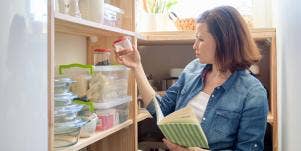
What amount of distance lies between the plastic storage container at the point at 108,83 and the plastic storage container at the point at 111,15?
0.17 metres

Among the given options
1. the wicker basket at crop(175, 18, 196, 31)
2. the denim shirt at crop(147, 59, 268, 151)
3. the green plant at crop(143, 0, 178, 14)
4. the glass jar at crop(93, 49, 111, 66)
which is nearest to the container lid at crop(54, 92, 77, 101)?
the glass jar at crop(93, 49, 111, 66)

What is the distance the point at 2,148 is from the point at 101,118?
2.08 ft

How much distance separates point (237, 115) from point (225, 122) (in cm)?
5

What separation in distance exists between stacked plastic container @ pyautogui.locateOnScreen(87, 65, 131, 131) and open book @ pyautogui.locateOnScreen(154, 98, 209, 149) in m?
0.25

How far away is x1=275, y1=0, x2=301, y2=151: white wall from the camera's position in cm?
108

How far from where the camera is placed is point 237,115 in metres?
1.27

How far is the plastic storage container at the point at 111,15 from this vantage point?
4.19ft

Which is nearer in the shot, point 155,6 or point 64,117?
point 64,117

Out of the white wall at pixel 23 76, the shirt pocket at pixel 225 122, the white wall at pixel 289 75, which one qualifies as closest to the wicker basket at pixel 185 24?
the white wall at pixel 289 75

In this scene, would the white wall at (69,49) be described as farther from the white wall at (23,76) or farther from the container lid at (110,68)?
the white wall at (23,76)

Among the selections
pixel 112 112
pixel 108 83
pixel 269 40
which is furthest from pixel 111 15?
pixel 269 40

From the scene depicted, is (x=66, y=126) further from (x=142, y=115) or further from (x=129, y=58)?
(x=142, y=115)

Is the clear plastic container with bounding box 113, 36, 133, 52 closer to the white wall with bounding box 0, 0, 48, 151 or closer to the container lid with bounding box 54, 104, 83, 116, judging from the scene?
the container lid with bounding box 54, 104, 83, 116

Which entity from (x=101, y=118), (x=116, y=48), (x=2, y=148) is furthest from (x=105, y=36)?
(x=2, y=148)
